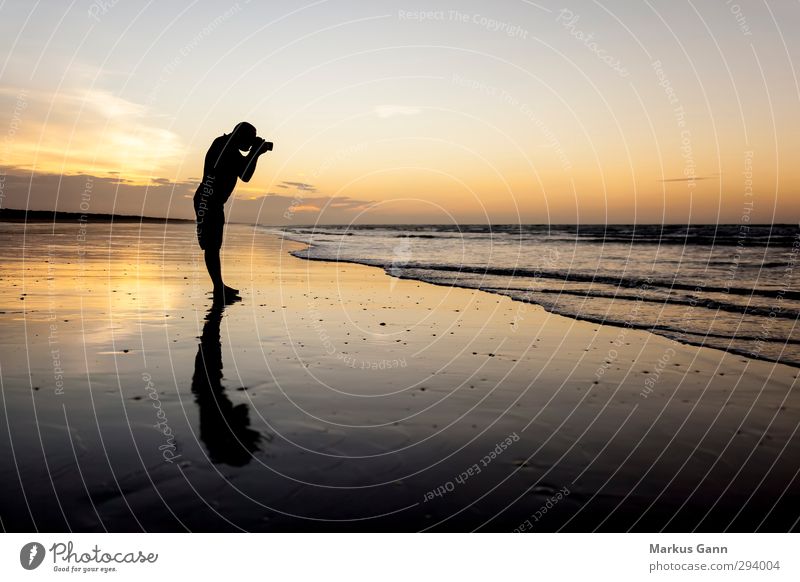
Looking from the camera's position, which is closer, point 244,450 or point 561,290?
point 244,450

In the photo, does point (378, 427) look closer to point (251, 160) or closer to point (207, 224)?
point (207, 224)

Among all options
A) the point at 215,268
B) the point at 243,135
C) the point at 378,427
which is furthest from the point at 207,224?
the point at 378,427

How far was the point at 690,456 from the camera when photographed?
5441mm

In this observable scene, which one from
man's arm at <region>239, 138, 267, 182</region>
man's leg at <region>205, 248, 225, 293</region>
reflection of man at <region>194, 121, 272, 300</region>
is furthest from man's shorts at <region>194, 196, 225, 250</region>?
man's arm at <region>239, 138, 267, 182</region>

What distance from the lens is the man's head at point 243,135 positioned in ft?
43.8

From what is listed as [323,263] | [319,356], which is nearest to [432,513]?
[319,356]

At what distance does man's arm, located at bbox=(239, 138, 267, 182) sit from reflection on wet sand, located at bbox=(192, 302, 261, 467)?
5.85 m

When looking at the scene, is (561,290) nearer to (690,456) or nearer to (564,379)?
(564,379)

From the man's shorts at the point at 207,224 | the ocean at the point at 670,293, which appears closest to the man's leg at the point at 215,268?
the man's shorts at the point at 207,224

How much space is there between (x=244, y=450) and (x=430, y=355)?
14.8 feet

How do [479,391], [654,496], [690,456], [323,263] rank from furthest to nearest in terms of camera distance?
1. [323,263]
2. [479,391]
3. [690,456]
4. [654,496]

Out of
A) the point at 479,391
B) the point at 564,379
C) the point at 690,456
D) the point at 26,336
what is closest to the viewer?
the point at 690,456

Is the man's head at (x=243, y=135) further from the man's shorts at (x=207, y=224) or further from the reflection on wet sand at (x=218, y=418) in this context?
the reflection on wet sand at (x=218, y=418)
